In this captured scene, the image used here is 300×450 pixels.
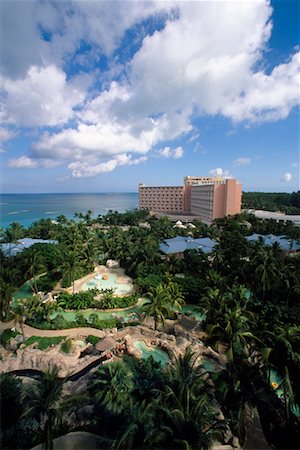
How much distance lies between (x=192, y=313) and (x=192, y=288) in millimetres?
2609

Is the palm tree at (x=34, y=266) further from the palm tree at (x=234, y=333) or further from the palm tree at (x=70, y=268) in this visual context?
the palm tree at (x=234, y=333)

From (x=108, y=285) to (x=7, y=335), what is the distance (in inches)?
432

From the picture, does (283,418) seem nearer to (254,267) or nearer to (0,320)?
(254,267)

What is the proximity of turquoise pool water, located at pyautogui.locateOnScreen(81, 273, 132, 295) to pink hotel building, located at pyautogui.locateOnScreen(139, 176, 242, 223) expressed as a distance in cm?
3784

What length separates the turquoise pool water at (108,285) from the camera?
2566cm

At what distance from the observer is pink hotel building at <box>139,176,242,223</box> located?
5762 centimetres

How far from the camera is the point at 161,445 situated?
8281 mm

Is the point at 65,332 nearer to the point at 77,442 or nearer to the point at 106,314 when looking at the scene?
the point at 106,314

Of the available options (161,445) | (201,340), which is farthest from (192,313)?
(161,445)

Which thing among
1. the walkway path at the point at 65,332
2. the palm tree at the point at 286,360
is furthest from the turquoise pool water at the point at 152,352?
the palm tree at the point at 286,360

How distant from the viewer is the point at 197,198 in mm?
69000

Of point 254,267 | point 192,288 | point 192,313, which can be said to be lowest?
point 192,313

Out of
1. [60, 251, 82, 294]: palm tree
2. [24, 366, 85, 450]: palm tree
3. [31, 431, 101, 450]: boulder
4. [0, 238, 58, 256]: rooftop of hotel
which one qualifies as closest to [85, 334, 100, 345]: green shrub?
[31, 431, 101, 450]: boulder

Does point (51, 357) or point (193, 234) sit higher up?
point (193, 234)
